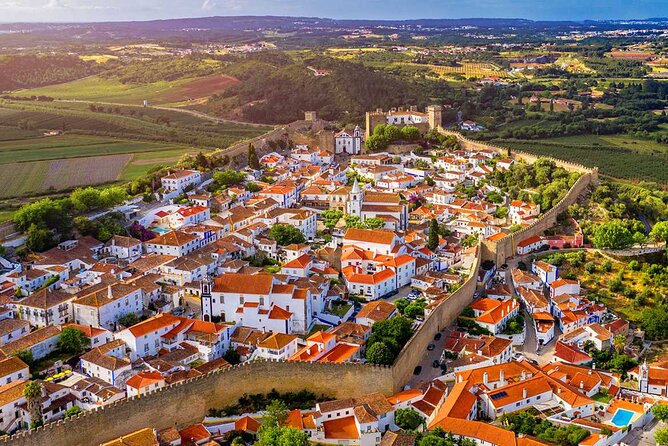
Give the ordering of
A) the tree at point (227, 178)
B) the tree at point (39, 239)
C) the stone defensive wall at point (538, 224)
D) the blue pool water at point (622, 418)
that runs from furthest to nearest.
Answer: the tree at point (227, 178) → the stone defensive wall at point (538, 224) → the tree at point (39, 239) → the blue pool water at point (622, 418)

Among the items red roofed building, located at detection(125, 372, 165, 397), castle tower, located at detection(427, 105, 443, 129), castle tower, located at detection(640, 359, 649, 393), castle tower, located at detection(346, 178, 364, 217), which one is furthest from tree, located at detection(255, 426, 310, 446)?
castle tower, located at detection(427, 105, 443, 129)

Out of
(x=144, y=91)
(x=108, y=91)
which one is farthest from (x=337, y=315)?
(x=108, y=91)

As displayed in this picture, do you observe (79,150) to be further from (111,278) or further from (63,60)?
(63,60)

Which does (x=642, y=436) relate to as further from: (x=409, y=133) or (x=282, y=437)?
(x=409, y=133)

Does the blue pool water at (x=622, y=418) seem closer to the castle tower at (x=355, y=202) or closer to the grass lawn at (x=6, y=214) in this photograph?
the castle tower at (x=355, y=202)

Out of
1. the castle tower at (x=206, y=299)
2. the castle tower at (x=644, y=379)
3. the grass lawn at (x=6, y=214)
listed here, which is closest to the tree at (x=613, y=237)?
the castle tower at (x=644, y=379)

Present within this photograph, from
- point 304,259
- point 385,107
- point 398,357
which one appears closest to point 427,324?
point 398,357

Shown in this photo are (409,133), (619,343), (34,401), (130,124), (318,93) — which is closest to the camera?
(34,401)
